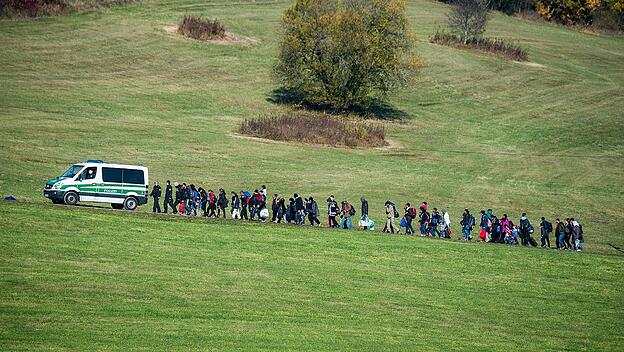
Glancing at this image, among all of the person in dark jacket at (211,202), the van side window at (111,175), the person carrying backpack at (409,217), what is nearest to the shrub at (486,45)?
the person carrying backpack at (409,217)

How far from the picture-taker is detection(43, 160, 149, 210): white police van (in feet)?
139

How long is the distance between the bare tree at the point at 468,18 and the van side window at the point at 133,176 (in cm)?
6682

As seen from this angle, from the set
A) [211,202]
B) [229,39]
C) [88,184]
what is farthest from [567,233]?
[229,39]

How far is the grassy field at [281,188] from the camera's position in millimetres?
25469

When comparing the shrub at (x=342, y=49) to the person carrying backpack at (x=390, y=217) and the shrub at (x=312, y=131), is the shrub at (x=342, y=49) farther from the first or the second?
the person carrying backpack at (x=390, y=217)

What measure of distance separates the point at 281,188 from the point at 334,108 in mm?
29659

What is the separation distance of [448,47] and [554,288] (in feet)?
247

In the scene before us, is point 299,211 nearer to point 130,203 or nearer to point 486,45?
point 130,203

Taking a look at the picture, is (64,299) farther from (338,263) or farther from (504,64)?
(504,64)

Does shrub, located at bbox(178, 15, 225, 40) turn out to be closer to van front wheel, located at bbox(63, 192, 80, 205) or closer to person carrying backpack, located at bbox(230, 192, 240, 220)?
person carrying backpack, located at bbox(230, 192, 240, 220)

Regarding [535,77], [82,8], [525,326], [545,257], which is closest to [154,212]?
[545,257]

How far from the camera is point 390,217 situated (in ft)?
149

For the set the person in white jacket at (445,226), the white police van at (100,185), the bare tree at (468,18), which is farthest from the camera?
the bare tree at (468,18)

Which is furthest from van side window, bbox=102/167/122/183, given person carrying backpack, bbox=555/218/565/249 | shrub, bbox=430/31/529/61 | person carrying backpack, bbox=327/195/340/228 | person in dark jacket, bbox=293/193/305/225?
shrub, bbox=430/31/529/61
